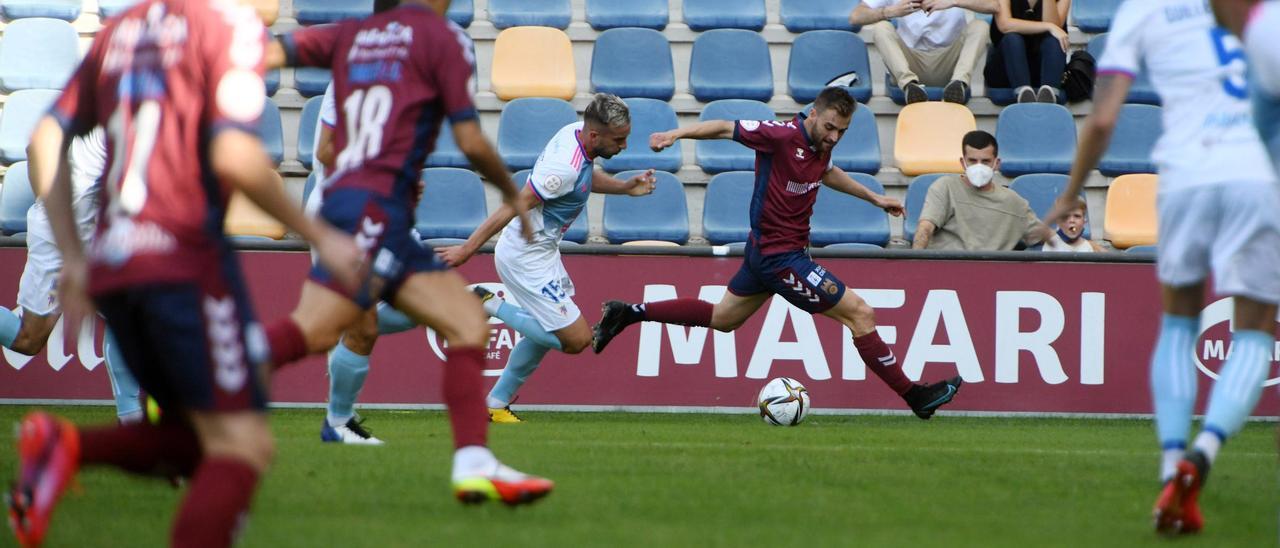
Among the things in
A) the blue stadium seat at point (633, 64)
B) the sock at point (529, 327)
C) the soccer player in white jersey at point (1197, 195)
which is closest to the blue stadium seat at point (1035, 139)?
the blue stadium seat at point (633, 64)

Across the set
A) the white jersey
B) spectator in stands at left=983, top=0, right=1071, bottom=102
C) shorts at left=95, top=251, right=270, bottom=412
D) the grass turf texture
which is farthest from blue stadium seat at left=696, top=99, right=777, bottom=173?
shorts at left=95, top=251, right=270, bottom=412

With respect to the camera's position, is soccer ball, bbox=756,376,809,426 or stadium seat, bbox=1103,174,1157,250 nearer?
soccer ball, bbox=756,376,809,426

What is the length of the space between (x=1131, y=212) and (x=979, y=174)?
1785mm

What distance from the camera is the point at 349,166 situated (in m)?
5.20

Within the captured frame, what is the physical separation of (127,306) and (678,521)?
2136 millimetres

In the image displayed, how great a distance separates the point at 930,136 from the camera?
12828 mm

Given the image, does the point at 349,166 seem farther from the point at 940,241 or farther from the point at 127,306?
the point at 940,241

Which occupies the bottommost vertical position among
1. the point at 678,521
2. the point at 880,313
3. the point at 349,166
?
the point at 880,313

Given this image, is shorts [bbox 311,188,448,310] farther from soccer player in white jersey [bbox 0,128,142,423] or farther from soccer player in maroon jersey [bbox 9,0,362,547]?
soccer player in white jersey [bbox 0,128,142,423]

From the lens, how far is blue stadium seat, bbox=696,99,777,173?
12688 millimetres

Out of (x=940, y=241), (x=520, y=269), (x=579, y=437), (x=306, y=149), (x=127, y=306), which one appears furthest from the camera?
(x=306, y=149)

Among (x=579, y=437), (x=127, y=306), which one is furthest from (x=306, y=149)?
(x=127, y=306)

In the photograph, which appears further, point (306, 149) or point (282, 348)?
point (306, 149)

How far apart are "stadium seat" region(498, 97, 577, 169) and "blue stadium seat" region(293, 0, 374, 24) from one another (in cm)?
182
